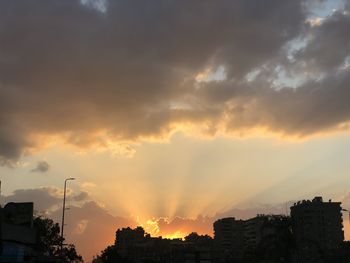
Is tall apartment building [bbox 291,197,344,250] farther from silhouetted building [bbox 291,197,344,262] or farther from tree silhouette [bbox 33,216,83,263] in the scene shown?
tree silhouette [bbox 33,216,83,263]

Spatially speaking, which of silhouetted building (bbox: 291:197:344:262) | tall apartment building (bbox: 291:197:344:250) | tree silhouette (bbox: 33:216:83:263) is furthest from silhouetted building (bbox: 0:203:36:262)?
tall apartment building (bbox: 291:197:344:250)

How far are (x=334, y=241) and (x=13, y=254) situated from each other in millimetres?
151301

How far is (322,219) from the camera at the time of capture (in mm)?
173375

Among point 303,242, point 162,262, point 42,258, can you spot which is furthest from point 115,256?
point 42,258

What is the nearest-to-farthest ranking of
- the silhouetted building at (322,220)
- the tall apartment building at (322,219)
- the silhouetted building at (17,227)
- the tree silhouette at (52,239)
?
the silhouetted building at (17,227) < the tree silhouette at (52,239) < the silhouetted building at (322,220) < the tall apartment building at (322,219)

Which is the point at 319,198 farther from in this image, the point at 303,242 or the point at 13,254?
the point at 13,254

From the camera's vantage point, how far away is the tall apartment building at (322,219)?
16300 centimetres

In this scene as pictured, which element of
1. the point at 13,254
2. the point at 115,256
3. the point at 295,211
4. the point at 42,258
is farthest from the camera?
the point at 295,211

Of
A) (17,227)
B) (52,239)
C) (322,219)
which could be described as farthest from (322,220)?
(17,227)

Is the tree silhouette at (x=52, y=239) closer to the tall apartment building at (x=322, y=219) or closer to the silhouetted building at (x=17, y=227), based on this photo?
the silhouetted building at (x=17, y=227)

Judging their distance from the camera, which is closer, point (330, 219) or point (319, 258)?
point (319, 258)

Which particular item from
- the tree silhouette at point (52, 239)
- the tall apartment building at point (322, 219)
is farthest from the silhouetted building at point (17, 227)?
the tall apartment building at point (322, 219)

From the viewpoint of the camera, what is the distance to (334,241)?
166 m

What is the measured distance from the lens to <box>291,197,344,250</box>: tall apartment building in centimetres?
16300
